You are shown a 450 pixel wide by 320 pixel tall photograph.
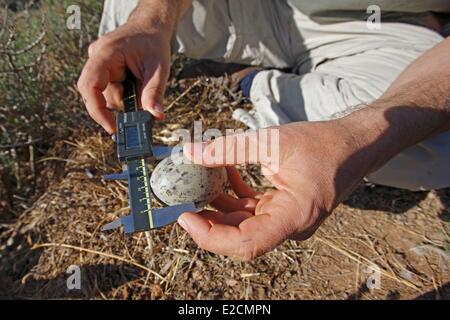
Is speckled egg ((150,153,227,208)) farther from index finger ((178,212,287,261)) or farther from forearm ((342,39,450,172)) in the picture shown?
forearm ((342,39,450,172))

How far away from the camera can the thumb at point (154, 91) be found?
1671 mm

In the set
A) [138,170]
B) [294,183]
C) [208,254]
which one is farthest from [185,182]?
[208,254]

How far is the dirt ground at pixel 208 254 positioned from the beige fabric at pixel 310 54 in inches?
8.7

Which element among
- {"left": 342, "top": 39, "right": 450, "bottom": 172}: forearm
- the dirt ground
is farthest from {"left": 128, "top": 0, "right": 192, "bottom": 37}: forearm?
{"left": 342, "top": 39, "right": 450, "bottom": 172}: forearm

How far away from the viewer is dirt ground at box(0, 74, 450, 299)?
1797 mm

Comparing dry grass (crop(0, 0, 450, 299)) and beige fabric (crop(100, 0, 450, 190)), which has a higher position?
beige fabric (crop(100, 0, 450, 190))

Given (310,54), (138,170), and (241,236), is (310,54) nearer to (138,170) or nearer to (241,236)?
(138,170)

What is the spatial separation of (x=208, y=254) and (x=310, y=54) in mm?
1222

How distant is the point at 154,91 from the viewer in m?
1.70

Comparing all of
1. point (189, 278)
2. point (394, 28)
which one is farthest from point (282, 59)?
point (189, 278)

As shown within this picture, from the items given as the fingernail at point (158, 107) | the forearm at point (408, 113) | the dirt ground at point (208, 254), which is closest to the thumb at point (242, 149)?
the forearm at point (408, 113)

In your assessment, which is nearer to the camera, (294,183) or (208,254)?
(294,183)

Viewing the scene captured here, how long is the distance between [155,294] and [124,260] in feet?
0.75

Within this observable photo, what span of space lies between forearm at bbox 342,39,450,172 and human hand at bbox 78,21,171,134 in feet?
2.60
